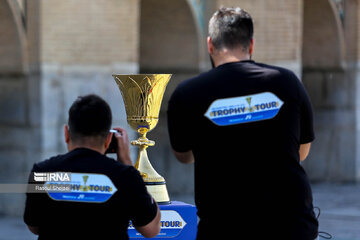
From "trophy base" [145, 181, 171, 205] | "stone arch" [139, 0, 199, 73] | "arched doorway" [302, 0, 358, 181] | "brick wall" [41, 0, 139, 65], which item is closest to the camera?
"trophy base" [145, 181, 171, 205]

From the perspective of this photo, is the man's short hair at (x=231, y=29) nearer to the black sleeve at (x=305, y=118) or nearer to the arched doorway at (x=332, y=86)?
the black sleeve at (x=305, y=118)

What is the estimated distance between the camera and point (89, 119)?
123 inches

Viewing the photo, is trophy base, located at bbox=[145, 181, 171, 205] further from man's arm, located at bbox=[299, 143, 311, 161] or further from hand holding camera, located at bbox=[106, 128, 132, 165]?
man's arm, located at bbox=[299, 143, 311, 161]

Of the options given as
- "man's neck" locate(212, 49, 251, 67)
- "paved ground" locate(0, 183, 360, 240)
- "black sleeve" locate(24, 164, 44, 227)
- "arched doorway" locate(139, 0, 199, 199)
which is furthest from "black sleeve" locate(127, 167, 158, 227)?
"arched doorway" locate(139, 0, 199, 199)

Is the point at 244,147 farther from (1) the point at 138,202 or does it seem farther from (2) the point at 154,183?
(2) the point at 154,183

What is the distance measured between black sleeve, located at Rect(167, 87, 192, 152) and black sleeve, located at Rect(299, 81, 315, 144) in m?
0.46

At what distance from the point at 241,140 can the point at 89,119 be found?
581mm

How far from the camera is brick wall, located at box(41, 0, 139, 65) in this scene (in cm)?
1124

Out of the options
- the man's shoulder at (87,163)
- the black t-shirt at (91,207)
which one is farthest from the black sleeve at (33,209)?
the man's shoulder at (87,163)

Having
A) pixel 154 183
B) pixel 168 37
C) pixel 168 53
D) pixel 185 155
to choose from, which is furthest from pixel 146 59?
pixel 185 155

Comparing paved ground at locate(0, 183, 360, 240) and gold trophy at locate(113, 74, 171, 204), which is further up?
gold trophy at locate(113, 74, 171, 204)

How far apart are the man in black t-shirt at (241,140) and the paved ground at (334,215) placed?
274 inches

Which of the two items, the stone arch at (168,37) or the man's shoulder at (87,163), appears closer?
the man's shoulder at (87,163)

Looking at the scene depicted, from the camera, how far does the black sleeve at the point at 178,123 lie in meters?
3.16
